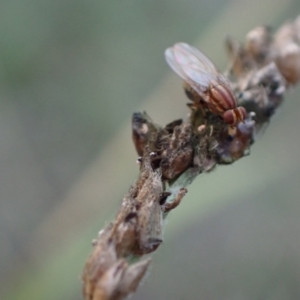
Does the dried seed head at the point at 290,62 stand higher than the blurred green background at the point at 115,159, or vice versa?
the blurred green background at the point at 115,159

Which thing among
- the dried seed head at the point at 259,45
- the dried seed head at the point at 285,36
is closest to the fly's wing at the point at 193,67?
the dried seed head at the point at 259,45

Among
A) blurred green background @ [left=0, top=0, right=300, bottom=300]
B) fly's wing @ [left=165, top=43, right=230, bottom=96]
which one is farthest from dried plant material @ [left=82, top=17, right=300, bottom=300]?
blurred green background @ [left=0, top=0, right=300, bottom=300]

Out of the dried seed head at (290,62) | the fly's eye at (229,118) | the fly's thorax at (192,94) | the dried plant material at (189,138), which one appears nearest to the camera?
the dried plant material at (189,138)

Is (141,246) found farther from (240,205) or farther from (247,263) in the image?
(240,205)

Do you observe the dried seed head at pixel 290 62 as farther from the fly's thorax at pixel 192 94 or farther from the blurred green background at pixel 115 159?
the blurred green background at pixel 115 159

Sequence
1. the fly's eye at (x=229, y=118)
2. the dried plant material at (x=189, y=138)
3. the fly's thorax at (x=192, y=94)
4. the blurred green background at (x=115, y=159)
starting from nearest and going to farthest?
the dried plant material at (x=189, y=138), the fly's eye at (x=229, y=118), the fly's thorax at (x=192, y=94), the blurred green background at (x=115, y=159)

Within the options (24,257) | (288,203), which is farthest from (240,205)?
(24,257)

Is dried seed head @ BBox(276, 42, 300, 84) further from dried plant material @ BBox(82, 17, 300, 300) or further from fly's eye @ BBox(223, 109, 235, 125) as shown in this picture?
fly's eye @ BBox(223, 109, 235, 125)
